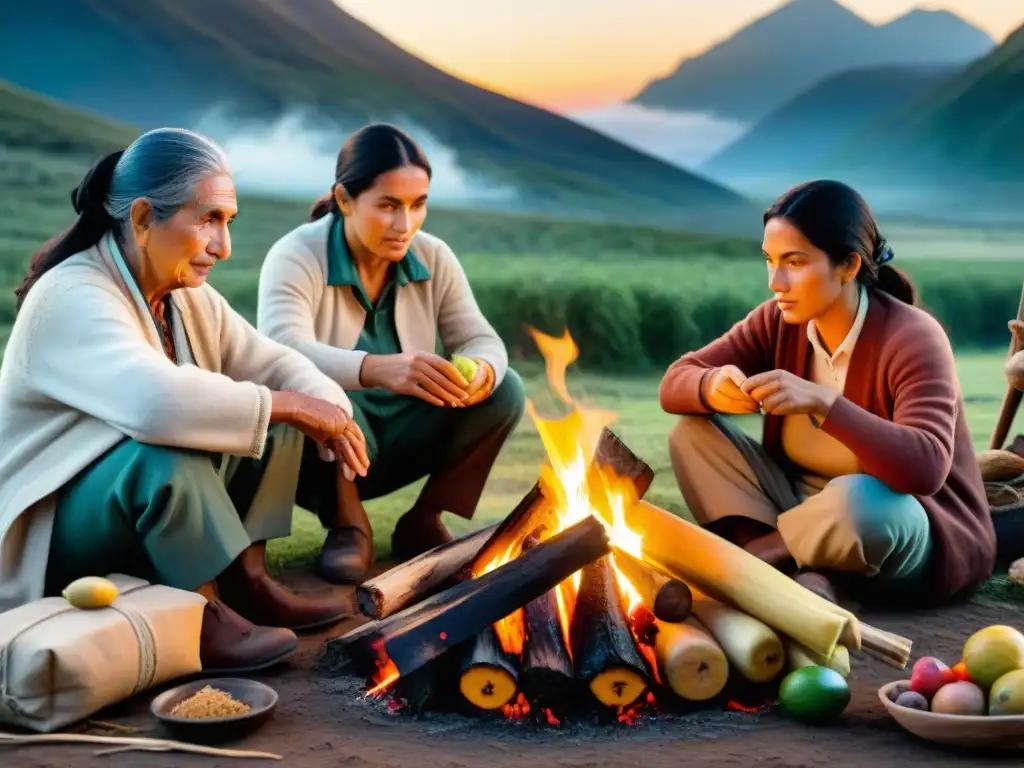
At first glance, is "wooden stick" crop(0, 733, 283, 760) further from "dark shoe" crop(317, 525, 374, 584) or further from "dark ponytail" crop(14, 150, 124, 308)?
"dark shoe" crop(317, 525, 374, 584)

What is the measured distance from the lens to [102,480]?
3426 millimetres

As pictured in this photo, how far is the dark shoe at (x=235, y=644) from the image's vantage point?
11.4 feet

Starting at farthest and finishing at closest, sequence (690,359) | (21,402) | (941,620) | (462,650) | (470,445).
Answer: (470,445) < (690,359) < (941,620) < (21,402) < (462,650)

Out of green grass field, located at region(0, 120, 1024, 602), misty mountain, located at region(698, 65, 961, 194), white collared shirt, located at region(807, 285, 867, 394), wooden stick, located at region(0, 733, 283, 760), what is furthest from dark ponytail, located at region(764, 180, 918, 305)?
misty mountain, located at region(698, 65, 961, 194)

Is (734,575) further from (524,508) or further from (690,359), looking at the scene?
(690,359)

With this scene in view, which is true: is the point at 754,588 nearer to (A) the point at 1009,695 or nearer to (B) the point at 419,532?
(A) the point at 1009,695

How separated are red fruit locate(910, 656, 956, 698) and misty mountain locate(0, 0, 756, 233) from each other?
1052 cm

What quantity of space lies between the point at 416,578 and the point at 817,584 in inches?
50.0

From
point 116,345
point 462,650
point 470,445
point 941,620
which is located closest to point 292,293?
point 470,445

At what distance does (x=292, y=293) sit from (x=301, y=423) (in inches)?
41.9

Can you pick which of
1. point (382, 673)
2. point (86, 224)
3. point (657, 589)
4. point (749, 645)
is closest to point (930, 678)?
point (749, 645)

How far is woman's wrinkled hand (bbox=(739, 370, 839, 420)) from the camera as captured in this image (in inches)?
152

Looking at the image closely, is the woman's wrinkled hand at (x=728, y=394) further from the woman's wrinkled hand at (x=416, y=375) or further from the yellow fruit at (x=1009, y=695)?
the yellow fruit at (x=1009, y=695)

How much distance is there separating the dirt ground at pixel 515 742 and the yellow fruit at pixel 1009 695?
11 cm
